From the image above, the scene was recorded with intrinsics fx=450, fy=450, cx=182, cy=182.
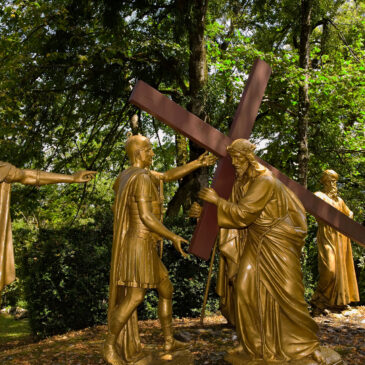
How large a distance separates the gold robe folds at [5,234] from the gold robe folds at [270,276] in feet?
6.89

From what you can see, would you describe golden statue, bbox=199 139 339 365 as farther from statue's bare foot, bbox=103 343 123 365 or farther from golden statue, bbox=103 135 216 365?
statue's bare foot, bbox=103 343 123 365

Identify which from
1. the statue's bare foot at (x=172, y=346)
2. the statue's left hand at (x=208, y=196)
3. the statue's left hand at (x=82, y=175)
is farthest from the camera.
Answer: the statue's bare foot at (x=172, y=346)

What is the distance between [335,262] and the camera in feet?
28.4

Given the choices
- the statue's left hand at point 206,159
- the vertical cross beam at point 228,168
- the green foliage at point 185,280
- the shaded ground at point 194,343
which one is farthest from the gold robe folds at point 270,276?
the green foliage at point 185,280

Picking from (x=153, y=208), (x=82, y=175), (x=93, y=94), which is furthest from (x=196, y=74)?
(x=82, y=175)

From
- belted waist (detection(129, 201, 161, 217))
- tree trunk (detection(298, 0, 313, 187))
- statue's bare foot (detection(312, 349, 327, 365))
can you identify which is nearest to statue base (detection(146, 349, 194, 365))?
statue's bare foot (detection(312, 349, 327, 365))

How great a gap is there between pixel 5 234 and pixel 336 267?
21.3ft

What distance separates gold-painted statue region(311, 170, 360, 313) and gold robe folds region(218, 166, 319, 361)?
4.19 meters

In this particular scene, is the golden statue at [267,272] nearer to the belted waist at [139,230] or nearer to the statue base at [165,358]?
the statue base at [165,358]

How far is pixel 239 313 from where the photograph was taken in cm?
462

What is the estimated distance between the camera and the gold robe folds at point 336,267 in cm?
862

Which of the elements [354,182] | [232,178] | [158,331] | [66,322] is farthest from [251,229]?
[354,182]

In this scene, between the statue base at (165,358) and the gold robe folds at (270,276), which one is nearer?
the gold robe folds at (270,276)

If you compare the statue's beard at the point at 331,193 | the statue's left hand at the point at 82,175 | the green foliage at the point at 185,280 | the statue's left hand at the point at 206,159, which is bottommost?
the green foliage at the point at 185,280
